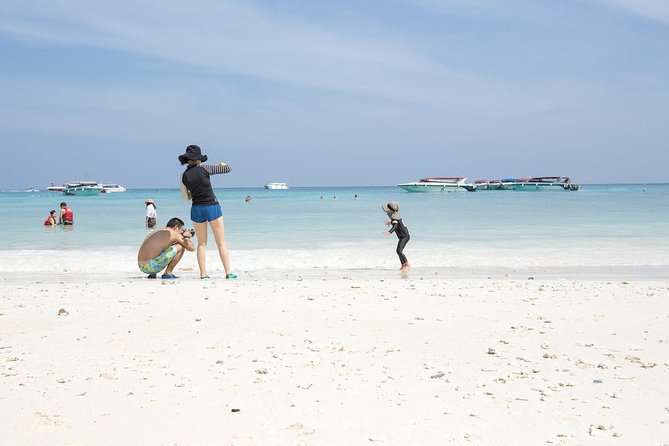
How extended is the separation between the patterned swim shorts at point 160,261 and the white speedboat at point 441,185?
75.1m

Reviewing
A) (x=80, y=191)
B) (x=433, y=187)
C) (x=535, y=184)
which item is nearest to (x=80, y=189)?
(x=80, y=191)

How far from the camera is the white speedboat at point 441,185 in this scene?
8419cm

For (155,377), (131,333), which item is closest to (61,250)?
(131,333)

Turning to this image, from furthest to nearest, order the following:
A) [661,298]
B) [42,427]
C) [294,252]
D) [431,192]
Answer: [431,192] < [294,252] < [661,298] < [42,427]

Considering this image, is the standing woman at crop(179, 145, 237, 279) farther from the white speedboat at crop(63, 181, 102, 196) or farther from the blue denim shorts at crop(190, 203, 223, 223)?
the white speedboat at crop(63, 181, 102, 196)

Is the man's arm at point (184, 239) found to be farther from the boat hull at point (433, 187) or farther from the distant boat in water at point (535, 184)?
the distant boat in water at point (535, 184)

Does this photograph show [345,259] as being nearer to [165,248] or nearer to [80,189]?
[165,248]

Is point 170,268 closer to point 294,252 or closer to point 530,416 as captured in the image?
point 294,252

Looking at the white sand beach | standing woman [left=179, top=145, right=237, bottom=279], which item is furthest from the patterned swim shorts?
the white sand beach

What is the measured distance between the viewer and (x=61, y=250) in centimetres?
1486

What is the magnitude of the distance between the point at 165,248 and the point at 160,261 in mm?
239

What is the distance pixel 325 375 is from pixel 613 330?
2.96 metres

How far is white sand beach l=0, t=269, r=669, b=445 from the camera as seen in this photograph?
3.45 meters

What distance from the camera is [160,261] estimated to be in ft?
31.2
